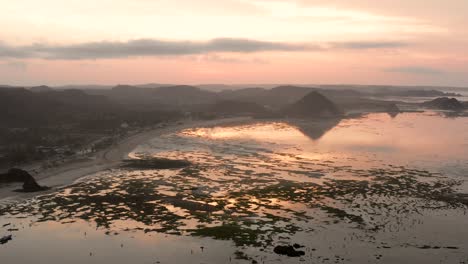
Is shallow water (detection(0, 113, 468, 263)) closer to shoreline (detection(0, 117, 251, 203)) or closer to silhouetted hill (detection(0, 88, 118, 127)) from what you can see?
shoreline (detection(0, 117, 251, 203))

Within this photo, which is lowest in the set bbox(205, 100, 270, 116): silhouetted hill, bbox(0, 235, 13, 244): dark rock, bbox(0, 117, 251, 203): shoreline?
bbox(0, 235, 13, 244): dark rock

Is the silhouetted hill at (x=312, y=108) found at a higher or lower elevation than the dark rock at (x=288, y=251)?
higher

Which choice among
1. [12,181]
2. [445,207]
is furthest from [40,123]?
[445,207]

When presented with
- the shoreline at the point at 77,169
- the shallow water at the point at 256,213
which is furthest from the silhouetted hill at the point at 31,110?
the shallow water at the point at 256,213

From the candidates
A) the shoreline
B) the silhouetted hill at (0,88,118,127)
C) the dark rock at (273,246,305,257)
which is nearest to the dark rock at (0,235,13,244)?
the shoreline

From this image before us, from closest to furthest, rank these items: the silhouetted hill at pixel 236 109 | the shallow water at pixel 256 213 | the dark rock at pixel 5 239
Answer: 1. the shallow water at pixel 256 213
2. the dark rock at pixel 5 239
3. the silhouetted hill at pixel 236 109

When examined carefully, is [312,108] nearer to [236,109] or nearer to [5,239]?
[236,109]

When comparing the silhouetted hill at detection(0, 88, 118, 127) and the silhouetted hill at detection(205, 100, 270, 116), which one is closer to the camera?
the silhouetted hill at detection(0, 88, 118, 127)

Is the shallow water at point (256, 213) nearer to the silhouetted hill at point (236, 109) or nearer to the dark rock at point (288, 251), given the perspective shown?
the dark rock at point (288, 251)
